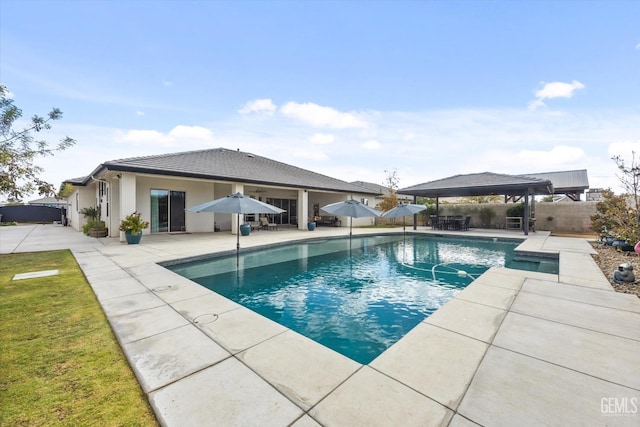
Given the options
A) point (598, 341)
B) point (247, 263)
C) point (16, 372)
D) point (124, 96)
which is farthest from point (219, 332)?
point (124, 96)

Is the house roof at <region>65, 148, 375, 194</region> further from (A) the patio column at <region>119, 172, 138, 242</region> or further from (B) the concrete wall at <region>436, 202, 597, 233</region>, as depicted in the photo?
(B) the concrete wall at <region>436, 202, 597, 233</region>

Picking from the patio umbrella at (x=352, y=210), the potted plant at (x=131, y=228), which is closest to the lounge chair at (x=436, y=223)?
the patio umbrella at (x=352, y=210)

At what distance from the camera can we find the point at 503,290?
5004mm

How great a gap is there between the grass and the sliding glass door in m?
10.3

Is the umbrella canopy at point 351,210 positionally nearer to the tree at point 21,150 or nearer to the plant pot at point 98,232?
the tree at point 21,150

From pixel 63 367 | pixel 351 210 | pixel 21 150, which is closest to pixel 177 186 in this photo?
pixel 21 150

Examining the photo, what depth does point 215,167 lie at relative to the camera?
1481cm

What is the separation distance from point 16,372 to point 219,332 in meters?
1.82

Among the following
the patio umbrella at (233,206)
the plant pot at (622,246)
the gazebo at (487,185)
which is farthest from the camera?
the gazebo at (487,185)

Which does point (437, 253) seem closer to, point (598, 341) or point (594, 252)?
point (594, 252)

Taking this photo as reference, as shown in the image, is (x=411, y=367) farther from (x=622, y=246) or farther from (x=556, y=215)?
(x=556, y=215)

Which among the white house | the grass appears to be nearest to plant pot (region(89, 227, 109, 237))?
the white house

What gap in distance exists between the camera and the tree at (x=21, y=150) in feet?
19.6

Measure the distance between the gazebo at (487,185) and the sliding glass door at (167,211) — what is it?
14514mm
